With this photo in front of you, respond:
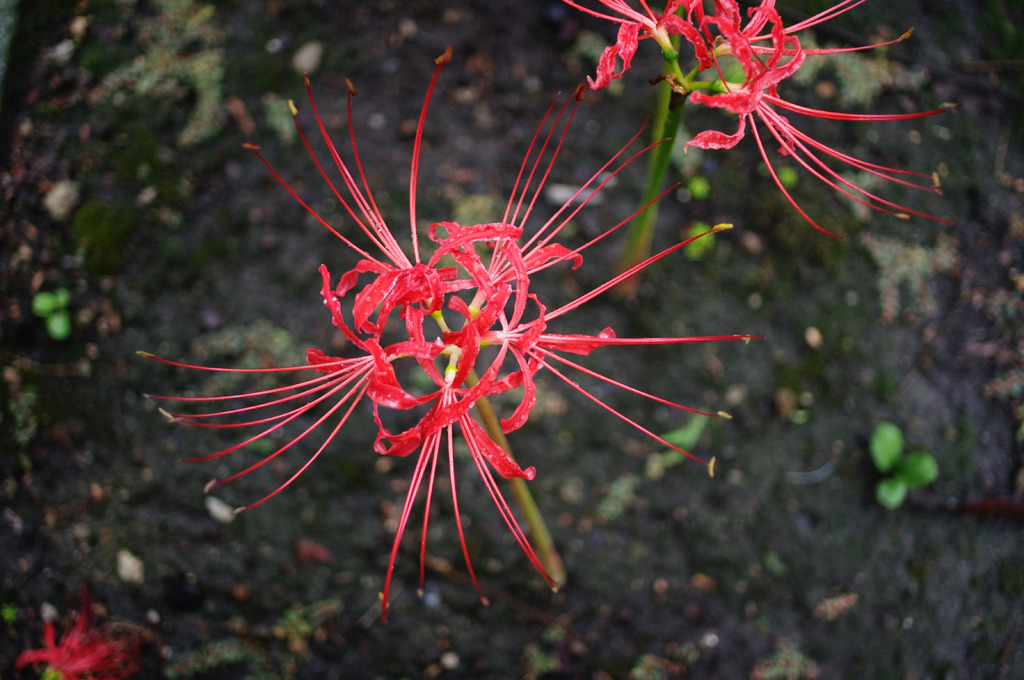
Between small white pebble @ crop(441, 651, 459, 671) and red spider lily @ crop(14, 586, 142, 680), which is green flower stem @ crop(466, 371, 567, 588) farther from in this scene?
red spider lily @ crop(14, 586, 142, 680)

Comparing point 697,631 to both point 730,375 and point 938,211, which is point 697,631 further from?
point 938,211

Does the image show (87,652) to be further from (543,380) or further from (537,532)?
(543,380)

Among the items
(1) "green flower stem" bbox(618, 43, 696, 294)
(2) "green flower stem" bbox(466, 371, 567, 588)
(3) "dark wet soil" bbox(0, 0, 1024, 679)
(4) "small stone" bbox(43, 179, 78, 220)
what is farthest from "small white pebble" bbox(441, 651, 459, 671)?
(4) "small stone" bbox(43, 179, 78, 220)

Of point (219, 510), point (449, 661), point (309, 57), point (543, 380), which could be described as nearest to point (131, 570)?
point (219, 510)

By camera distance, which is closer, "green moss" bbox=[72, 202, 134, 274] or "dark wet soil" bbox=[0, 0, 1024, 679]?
"dark wet soil" bbox=[0, 0, 1024, 679]

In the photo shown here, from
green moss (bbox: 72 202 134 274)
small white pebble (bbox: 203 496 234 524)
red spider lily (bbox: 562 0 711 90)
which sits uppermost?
red spider lily (bbox: 562 0 711 90)

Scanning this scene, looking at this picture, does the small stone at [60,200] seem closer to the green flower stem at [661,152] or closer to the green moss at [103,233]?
the green moss at [103,233]

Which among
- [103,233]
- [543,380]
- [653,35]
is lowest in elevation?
[543,380]
